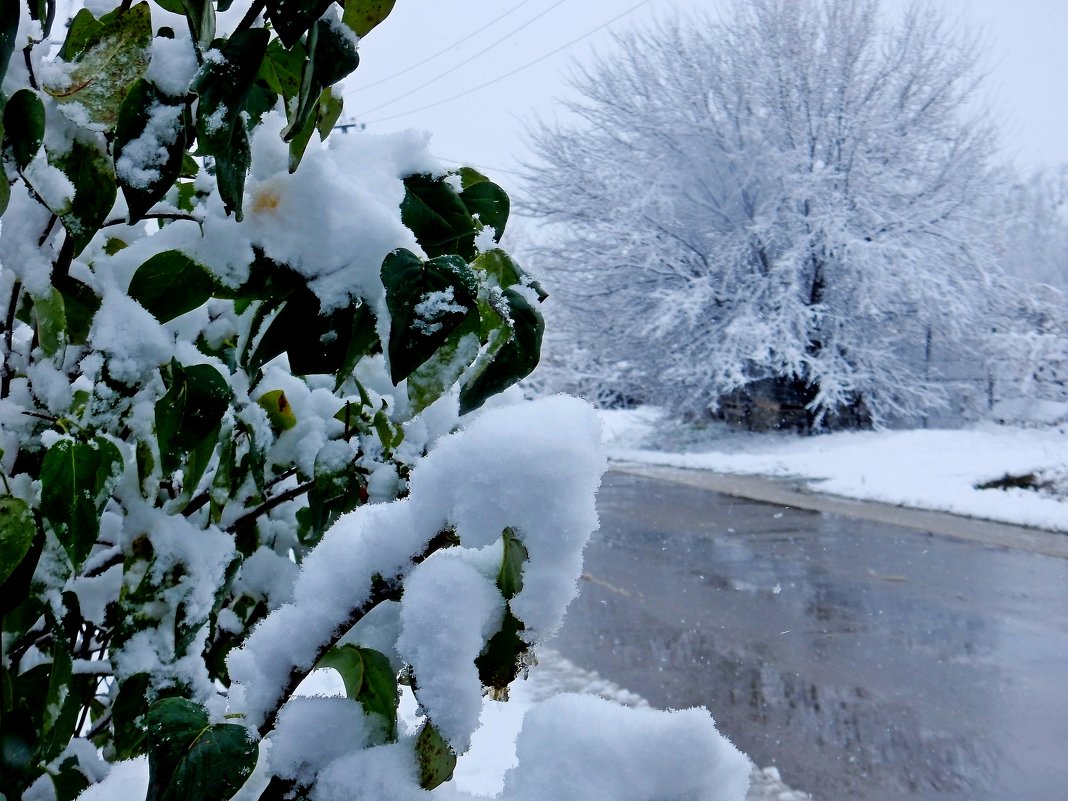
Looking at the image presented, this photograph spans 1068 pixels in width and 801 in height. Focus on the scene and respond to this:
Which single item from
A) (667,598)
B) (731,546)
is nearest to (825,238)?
(731,546)

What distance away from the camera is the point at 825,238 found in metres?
13.8

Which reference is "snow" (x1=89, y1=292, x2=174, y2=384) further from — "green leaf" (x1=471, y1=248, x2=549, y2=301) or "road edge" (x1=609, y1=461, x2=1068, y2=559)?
"road edge" (x1=609, y1=461, x2=1068, y2=559)

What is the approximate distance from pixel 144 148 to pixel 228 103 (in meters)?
0.07

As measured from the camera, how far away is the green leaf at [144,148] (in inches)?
20.4

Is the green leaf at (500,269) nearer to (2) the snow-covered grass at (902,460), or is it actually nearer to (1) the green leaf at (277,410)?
(1) the green leaf at (277,410)

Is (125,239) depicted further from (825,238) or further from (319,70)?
(825,238)

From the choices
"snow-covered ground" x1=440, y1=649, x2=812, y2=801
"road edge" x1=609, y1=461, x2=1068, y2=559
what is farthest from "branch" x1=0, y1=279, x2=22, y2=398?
"road edge" x1=609, y1=461, x2=1068, y2=559

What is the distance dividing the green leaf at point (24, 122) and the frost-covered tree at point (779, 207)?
13.3 m

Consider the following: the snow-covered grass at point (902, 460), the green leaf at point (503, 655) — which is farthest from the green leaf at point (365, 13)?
the snow-covered grass at point (902, 460)

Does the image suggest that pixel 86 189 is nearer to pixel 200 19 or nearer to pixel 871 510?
pixel 200 19

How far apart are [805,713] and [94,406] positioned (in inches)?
164

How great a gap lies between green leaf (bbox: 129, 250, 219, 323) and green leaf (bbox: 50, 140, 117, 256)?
0.04 m

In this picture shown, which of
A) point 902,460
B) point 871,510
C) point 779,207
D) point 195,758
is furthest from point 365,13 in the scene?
point 779,207

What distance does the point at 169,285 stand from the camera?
0.58m
